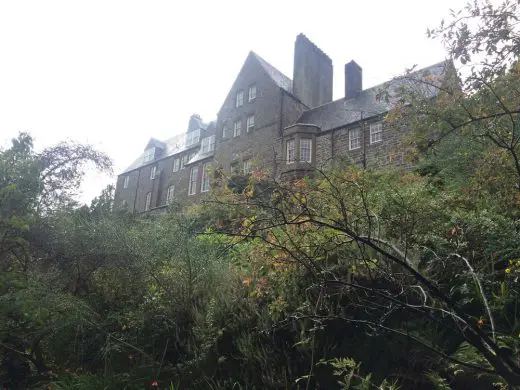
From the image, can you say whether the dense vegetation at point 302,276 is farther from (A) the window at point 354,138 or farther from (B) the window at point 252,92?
(B) the window at point 252,92

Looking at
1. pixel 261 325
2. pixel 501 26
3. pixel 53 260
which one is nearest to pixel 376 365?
pixel 261 325

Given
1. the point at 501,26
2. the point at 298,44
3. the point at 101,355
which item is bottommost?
the point at 101,355

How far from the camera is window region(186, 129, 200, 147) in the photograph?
38.6 meters

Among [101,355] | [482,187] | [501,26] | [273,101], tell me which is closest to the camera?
[501,26]

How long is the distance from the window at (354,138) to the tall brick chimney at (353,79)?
139 inches

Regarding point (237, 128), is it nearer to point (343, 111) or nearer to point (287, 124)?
point (287, 124)

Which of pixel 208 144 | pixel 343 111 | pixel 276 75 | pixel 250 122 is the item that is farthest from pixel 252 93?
pixel 343 111

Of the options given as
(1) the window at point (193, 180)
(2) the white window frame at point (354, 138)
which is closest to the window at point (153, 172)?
(1) the window at point (193, 180)

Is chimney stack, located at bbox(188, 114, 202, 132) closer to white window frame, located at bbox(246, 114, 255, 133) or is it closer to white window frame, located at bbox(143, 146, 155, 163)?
white window frame, located at bbox(143, 146, 155, 163)

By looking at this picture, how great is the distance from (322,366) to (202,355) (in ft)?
5.53

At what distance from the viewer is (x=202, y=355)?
579 cm

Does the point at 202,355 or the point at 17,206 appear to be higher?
the point at 17,206

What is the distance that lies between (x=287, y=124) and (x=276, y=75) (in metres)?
5.29

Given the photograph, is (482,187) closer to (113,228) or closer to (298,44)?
(113,228)
